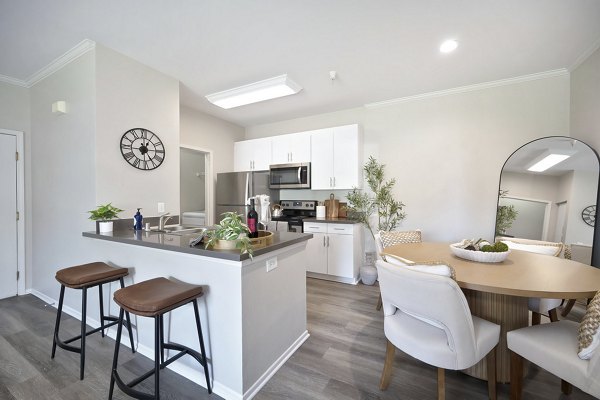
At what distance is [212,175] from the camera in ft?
14.3

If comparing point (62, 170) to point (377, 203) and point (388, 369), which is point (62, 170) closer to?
point (388, 369)

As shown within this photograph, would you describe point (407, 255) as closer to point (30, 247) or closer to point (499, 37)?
point (499, 37)

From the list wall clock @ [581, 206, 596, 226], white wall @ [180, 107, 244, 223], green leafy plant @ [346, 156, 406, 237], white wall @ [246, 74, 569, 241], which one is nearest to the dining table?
wall clock @ [581, 206, 596, 226]

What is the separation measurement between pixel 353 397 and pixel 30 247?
163 inches

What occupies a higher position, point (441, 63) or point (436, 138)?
point (441, 63)

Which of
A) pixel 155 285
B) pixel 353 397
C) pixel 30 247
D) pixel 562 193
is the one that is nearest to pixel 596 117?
pixel 562 193

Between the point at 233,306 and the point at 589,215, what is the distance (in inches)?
137

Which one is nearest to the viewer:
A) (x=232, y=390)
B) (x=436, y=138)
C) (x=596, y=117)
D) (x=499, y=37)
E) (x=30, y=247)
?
(x=232, y=390)

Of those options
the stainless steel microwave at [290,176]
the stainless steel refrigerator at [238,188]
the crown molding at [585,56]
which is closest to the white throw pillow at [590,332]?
the crown molding at [585,56]

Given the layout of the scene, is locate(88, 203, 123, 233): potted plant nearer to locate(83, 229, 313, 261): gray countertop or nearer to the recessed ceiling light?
locate(83, 229, 313, 261): gray countertop

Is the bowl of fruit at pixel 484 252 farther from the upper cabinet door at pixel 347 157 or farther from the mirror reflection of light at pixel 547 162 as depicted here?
the upper cabinet door at pixel 347 157

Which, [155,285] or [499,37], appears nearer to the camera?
[155,285]

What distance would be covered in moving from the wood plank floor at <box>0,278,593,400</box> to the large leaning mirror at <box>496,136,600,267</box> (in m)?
1.61

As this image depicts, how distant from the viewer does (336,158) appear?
389 cm
